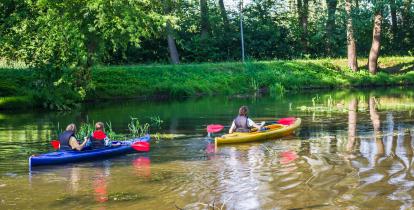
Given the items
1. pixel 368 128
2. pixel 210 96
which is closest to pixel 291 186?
pixel 368 128

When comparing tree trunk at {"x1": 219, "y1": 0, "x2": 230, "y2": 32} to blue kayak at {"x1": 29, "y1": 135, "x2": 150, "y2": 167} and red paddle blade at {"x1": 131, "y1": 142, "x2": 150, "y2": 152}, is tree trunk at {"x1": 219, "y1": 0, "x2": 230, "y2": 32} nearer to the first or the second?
blue kayak at {"x1": 29, "y1": 135, "x2": 150, "y2": 167}

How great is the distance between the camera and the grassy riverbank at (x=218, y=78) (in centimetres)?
3044

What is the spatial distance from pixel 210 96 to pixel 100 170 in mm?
21872

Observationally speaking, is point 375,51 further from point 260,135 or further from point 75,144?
point 75,144

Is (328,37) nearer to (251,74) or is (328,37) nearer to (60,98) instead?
(251,74)

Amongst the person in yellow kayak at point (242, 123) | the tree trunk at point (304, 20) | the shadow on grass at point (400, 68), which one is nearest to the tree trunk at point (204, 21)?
the tree trunk at point (304, 20)

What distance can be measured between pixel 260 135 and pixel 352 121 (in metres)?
4.88

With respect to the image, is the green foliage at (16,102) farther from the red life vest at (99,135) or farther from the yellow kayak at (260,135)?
the red life vest at (99,135)

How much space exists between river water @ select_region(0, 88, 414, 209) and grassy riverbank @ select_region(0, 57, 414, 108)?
9215mm

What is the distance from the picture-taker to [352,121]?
20109mm

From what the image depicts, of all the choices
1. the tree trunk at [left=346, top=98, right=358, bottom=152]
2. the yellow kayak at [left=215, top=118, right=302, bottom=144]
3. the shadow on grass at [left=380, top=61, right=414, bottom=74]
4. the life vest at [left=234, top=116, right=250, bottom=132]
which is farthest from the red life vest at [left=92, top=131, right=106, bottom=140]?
the shadow on grass at [left=380, top=61, right=414, bottom=74]

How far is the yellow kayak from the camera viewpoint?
1585 cm

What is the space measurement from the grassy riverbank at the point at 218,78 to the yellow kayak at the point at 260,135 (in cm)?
1501

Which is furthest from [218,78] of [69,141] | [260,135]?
[69,141]
